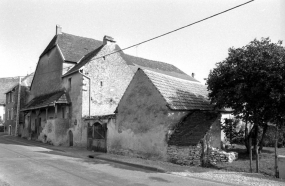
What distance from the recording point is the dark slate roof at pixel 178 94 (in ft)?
46.9

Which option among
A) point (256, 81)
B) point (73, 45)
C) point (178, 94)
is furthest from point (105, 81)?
point (256, 81)

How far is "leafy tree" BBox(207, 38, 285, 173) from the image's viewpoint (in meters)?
11.0

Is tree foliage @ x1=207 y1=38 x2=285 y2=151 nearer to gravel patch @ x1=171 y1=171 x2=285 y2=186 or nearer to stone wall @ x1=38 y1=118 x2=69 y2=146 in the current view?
gravel patch @ x1=171 y1=171 x2=285 y2=186

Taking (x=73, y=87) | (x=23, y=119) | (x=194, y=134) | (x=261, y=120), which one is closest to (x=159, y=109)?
(x=194, y=134)

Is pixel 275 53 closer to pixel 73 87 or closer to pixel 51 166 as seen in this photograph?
pixel 51 166

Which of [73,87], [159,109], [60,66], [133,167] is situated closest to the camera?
[133,167]

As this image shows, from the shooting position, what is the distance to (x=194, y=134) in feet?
41.7

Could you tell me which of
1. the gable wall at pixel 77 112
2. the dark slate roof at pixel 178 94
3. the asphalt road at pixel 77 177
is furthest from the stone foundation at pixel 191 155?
the gable wall at pixel 77 112

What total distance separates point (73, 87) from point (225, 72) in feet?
49.0

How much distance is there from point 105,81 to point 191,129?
12.4 m

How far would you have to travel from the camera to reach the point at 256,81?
1175 centimetres

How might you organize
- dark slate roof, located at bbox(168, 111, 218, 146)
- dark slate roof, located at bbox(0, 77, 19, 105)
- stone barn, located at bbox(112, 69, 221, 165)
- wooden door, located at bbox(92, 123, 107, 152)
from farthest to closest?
dark slate roof, located at bbox(0, 77, 19, 105)
wooden door, located at bbox(92, 123, 107, 152)
stone barn, located at bbox(112, 69, 221, 165)
dark slate roof, located at bbox(168, 111, 218, 146)

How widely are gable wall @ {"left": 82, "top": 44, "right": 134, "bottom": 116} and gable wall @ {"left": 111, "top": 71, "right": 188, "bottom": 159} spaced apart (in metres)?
5.86

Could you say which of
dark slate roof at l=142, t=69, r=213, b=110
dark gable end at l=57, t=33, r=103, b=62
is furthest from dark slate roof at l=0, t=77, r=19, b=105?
dark slate roof at l=142, t=69, r=213, b=110
